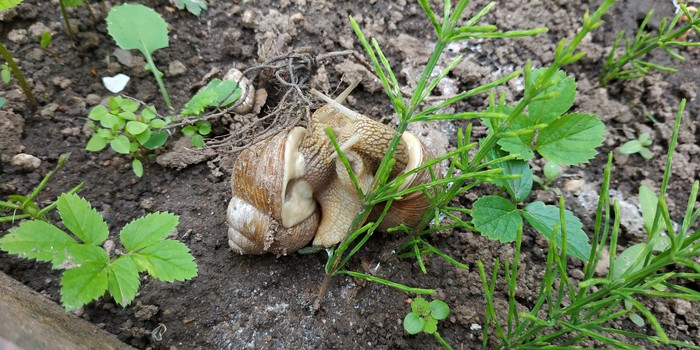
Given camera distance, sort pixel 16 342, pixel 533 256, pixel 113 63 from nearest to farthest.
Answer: pixel 16 342
pixel 533 256
pixel 113 63

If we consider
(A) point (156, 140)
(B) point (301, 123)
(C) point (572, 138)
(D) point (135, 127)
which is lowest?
(A) point (156, 140)

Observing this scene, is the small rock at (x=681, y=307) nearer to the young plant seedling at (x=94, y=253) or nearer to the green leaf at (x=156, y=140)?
the young plant seedling at (x=94, y=253)

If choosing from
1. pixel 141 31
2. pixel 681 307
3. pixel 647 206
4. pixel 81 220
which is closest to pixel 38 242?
pixel 81 220

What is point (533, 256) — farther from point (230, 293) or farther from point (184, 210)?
point (184, 210)

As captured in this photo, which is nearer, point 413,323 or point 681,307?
point 413,323

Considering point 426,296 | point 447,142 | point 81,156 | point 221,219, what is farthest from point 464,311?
point 81,156

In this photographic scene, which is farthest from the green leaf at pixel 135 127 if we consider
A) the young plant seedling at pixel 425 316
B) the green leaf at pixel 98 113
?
the young plant seedling at pixel 425 316

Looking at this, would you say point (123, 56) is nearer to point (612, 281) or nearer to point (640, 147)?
point (612, 281)
